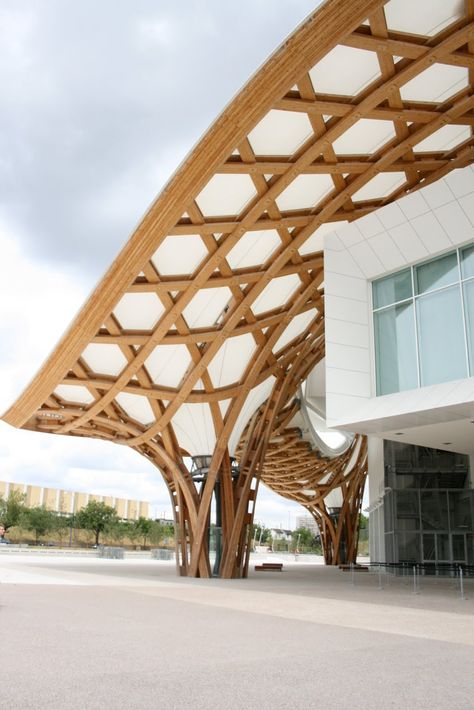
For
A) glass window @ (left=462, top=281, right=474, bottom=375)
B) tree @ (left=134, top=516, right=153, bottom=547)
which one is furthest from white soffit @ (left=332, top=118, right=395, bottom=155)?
tree @ (left=134, top=516, right=153, bottom=547)

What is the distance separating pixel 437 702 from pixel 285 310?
66.9 ft

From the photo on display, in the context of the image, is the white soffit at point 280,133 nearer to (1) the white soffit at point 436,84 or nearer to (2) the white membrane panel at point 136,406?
(1) the white soffit at point 436,84

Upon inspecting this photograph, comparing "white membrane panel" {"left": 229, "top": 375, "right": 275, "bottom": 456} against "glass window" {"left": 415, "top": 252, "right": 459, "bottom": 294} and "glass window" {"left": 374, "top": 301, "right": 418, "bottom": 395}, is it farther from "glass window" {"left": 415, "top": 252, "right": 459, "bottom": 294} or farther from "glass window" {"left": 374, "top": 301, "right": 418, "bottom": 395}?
"glass window" {"left": 415, "top": 252, "right": 459, "bottom": 294}

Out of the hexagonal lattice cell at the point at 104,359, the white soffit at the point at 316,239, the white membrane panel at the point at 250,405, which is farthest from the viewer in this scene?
the white membrane panel at the point at 250,405

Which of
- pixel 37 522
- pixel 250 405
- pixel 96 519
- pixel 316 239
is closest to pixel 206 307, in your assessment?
pixel 316 239

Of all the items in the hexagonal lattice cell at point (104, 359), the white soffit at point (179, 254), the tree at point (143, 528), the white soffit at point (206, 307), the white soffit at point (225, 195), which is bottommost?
the tree at point (143, 528)

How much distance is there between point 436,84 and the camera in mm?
17297

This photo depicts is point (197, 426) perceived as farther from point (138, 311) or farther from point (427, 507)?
point (427, 507)

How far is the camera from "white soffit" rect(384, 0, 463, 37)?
14.4m

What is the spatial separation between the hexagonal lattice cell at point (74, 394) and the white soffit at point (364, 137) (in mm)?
13030

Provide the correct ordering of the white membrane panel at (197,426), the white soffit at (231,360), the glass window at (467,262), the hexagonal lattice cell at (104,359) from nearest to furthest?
the glass window at (467,262) < the hexagonal lattice cell at (104,359) < the white soffit at (231,360) < the white membrane panel at (197,426)

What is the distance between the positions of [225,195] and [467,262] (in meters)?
7.11

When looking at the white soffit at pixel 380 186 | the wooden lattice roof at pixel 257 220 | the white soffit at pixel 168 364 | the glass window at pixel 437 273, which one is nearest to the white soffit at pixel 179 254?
the wooden lattice roof at pixel 257 220

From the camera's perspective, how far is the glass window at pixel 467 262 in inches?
657
